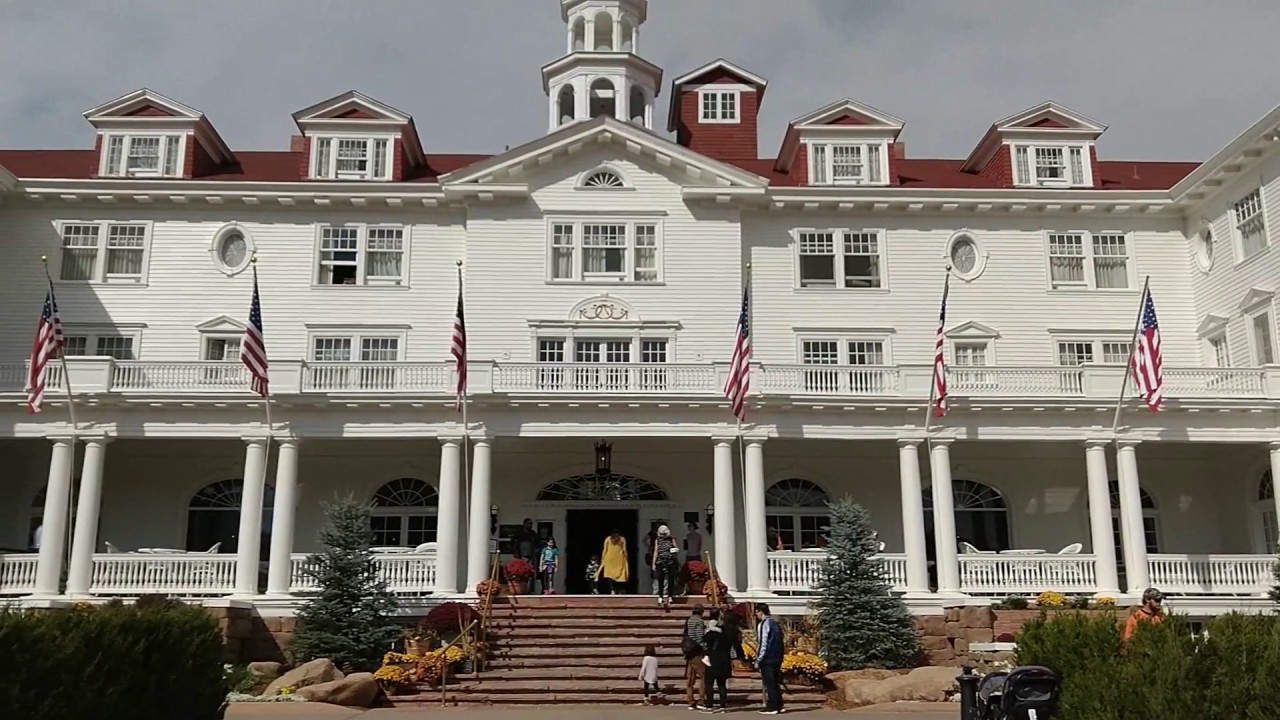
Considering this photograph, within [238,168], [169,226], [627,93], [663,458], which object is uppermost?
[627,93]

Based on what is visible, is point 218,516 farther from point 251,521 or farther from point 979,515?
point 979,515

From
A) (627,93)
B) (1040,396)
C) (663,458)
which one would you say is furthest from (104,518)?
(1040,396)

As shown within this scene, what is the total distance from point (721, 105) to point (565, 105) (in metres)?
6.36

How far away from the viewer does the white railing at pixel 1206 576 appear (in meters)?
27.4

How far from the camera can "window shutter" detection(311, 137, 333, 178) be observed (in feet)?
110

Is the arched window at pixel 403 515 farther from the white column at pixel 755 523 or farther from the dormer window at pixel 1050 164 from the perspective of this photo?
the dormer window at pixel 1050 164

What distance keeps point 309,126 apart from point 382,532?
470 inches

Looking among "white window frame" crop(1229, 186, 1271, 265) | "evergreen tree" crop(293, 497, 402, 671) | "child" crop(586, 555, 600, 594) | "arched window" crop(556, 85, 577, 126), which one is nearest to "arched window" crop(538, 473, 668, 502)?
Result: "child" crop(586, 555, 600, 594)

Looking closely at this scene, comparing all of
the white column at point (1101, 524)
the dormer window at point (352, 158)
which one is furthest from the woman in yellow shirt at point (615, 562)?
the dormer window at point (352, 158)

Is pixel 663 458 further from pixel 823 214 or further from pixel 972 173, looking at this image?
pixel 972 173

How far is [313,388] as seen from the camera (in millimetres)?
27859

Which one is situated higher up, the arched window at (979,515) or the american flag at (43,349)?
the american flag at (43,349)

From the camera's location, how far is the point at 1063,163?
3441cm

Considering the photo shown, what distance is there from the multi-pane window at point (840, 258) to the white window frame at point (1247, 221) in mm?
9182
